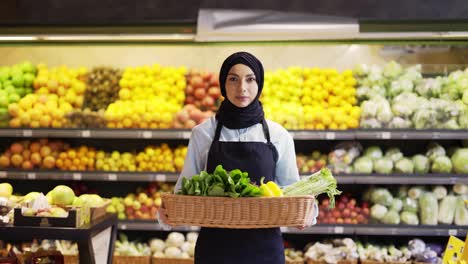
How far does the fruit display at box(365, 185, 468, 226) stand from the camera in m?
5.76

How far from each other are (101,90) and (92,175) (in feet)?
2.73

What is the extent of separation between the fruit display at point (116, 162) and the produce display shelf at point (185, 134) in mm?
277

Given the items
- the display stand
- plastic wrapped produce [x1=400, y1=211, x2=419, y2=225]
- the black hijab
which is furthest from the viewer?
plastic wrapped produce [x1=400, y1=211, x2=419, y2=225]

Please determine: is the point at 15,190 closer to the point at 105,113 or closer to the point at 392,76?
the point at 105,113

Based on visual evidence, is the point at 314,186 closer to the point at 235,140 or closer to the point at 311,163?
the point at 235,140

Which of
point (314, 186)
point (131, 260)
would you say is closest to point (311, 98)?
point (131, 260)

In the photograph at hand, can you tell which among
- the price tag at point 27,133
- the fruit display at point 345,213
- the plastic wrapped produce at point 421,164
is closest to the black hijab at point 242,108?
the fruit display at point 345,213

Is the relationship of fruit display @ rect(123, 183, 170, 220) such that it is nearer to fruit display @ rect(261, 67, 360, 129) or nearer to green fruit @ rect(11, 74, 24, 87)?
fruit display @ rect(261, 67, 360, 129)

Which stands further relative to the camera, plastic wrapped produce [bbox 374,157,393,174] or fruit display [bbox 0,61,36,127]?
fruit display [bbox 0,61,36,127]

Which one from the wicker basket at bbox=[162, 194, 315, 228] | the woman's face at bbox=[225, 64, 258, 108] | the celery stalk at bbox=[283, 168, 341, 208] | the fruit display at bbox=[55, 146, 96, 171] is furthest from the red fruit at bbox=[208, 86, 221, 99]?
the wicker basket at bbox=[162, 194, 315, 228]

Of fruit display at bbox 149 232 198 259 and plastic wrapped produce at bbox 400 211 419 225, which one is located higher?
plastic wrapped produce at bbox 400 211 419 225

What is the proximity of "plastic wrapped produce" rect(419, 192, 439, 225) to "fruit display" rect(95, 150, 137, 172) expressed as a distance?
2.68 m

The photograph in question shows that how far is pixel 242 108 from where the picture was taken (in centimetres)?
308

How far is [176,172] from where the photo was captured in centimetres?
592
